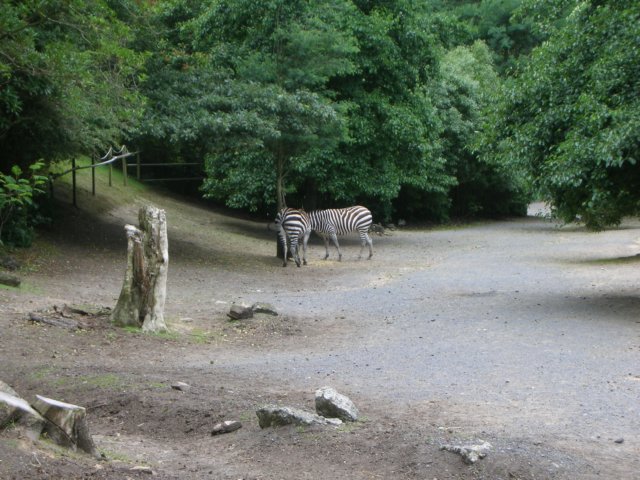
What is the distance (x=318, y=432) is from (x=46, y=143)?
44.9 feet

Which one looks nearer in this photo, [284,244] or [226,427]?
[226,427]

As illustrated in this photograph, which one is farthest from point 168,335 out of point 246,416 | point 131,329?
point 246,416

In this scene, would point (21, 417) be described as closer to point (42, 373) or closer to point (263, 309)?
point (42, 373)

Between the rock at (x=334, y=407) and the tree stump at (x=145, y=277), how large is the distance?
5.49 meters

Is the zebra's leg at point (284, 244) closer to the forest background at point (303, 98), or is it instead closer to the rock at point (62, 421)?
the forest background at point (303, 98)

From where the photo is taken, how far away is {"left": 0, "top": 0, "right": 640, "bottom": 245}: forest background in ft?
45.4

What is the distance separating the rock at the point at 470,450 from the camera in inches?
226

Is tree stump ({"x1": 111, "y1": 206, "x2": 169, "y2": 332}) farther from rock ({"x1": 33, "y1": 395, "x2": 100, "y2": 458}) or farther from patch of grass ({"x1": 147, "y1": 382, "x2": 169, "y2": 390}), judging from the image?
rock ({"x1": 33, "y1": 395, "x2": 100, "y2": 458})

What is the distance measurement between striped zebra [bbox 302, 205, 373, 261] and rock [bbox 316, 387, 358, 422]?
1913 centimetres

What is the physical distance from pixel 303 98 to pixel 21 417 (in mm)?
18250

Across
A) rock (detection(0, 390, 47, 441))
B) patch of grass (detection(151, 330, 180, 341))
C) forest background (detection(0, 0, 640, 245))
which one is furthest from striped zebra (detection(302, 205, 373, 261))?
rock (detection(0, 390, 47, 441))

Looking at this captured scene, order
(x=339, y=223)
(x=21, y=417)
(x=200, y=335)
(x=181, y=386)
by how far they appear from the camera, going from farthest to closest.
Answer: (x=339, y=223) < (x=200, y=335) < (x=181, y=386) < (x=21, y=417)

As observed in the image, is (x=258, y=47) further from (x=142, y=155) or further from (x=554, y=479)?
(x=554, y=479)

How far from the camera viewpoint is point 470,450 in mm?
5832
